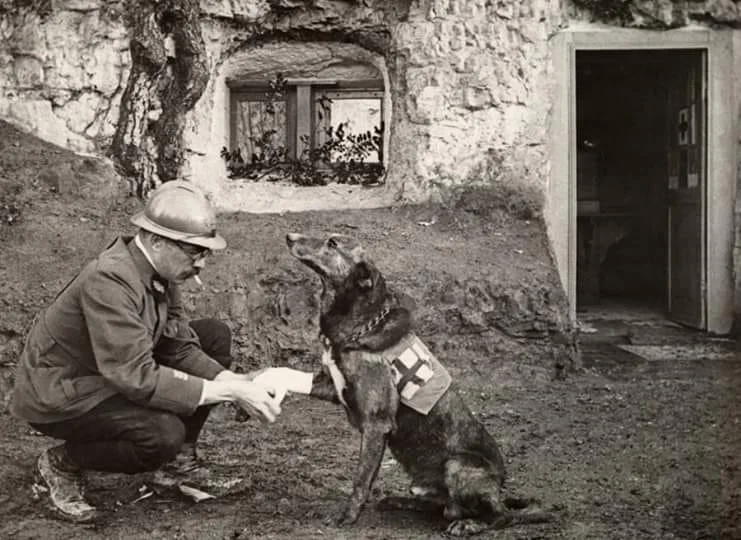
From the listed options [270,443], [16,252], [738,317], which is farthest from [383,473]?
[738,317]

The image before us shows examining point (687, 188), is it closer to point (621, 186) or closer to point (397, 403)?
point (621, 186)

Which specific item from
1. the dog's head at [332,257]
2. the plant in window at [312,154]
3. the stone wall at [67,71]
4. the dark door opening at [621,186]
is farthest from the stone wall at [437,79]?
the dog's head at [332,257]

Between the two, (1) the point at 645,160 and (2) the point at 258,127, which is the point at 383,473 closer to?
(2) the point at 258,127

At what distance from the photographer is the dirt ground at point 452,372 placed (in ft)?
12.7

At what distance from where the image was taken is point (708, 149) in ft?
27.9

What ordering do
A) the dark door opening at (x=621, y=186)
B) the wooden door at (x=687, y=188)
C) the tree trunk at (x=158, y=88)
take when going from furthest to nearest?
the dark door opening at (x=621, y=186), the wooden door at (x=687, y=188), the tree trunk at (x=158, y=88)

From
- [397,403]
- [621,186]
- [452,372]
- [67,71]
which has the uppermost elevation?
[67,71]

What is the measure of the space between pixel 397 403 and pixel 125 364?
3.57 feet

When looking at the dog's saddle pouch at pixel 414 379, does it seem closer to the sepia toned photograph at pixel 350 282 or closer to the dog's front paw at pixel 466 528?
the sepia toned photograph at pixel 350 282

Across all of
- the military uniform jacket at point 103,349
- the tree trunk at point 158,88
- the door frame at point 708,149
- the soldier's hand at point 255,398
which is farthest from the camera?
the door frame at point 708,149

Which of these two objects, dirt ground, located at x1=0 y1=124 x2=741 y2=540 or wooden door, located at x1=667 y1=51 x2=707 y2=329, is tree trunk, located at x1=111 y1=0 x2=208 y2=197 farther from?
wooden door, located at x1=667 y1=51 x2=707 y2=329

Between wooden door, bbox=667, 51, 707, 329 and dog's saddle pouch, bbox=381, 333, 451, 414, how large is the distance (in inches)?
223

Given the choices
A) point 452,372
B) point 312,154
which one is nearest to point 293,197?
point 312,154

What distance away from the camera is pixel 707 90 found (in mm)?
8484
